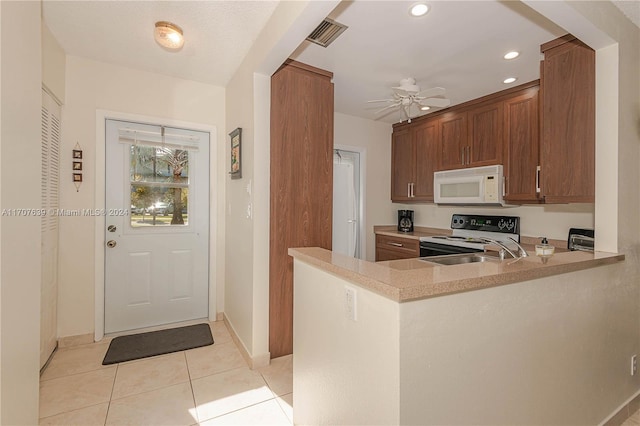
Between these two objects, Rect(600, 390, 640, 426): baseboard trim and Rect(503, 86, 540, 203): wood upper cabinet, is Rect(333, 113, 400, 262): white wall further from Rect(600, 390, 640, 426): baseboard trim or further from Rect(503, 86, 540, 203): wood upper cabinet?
Rect(600, 390, 640, 426): baseboard trim

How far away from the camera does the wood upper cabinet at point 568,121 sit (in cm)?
186

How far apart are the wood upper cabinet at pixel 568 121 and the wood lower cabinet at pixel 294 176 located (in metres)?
1.61

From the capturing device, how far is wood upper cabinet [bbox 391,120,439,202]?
3896mm

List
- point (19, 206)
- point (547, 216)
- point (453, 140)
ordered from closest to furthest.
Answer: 1. point (19, 206)
2. point (547, 216)
3. point (453, 140)

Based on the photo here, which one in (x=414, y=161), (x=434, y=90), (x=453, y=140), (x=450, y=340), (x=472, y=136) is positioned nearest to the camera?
(x=450, y=340)

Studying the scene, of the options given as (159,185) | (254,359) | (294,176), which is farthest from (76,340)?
(294,176)

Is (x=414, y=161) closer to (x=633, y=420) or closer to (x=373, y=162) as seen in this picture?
(x=373, y=162)

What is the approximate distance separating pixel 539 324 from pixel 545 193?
3.83 ft

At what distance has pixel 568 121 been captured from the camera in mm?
1946

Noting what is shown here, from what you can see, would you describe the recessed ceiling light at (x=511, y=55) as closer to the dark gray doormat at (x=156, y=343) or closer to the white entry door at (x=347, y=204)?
the white entry door at (x=347, y=204)

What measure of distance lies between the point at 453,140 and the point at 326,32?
7.43ft

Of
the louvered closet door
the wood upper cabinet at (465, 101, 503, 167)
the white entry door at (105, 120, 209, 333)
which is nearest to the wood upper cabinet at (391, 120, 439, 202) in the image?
the wood upper cabinet at (465, 101, 503, 167)

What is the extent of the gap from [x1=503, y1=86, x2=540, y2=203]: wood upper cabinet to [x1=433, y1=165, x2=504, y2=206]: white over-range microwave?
104mm

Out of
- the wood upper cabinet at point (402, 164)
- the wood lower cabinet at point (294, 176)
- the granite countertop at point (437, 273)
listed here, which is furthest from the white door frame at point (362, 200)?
the granite countertop at point (437, 273)
